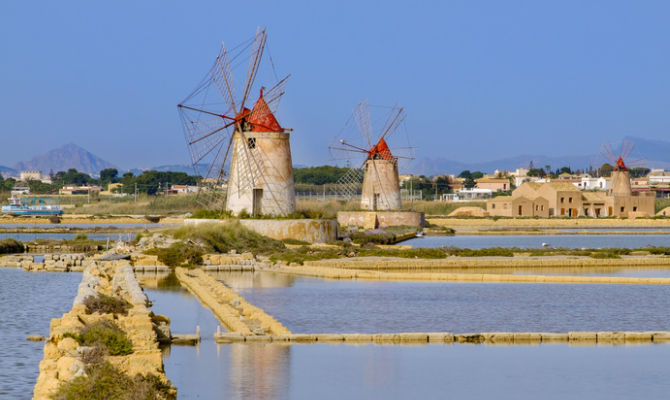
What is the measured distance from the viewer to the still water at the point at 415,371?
9.88 meters

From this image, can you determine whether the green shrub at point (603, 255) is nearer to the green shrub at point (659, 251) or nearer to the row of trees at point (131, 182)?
the green shrub at point (659, 251)

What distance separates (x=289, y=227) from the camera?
105 ft

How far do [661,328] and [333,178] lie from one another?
4403 inches

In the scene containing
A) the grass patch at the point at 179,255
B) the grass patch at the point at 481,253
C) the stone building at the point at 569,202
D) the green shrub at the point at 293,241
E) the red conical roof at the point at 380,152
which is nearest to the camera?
the grass patch at the point at 179,255

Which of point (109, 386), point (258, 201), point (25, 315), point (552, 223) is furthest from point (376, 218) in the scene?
point (109, 386)

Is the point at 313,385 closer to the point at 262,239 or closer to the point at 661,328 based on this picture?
the point at 661,328

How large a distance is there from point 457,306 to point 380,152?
34.2 meters

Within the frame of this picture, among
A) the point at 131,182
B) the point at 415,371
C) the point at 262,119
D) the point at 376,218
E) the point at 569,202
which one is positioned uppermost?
the point at 131,182

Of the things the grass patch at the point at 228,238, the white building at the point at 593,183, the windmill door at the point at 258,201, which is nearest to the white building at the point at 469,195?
the white building at the point at 593,183

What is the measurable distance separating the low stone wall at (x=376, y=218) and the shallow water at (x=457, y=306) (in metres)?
25.4

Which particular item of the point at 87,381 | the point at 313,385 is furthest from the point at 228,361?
the point at 87,381

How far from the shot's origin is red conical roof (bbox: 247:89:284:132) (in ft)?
109

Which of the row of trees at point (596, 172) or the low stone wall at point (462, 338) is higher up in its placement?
the row of trees at point (596, 172)

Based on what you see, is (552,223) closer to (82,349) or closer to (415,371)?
(415,371)
